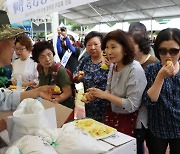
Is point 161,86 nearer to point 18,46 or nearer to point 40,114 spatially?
point 40,114

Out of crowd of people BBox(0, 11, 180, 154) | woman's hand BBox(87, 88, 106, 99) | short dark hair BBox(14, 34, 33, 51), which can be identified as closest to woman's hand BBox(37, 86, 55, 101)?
crowd of people BBox(0, 11, 180, 154)

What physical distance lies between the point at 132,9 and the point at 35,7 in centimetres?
1159

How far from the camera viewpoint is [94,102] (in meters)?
2.00

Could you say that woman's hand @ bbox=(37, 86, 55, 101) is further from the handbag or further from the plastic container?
the plastic container

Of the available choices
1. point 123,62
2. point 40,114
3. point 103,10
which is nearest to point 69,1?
point 123,62

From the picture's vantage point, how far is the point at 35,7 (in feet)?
8.75

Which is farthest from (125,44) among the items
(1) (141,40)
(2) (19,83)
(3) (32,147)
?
(2) (19,83)

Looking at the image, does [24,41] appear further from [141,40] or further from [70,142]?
[70,142]

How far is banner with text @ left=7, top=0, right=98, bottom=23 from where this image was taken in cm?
199

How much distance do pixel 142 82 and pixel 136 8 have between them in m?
12.4

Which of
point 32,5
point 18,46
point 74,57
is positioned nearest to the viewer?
point 32,5

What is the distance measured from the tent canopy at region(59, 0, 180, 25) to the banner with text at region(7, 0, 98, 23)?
289 inches

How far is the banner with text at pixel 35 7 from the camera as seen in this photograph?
6.53ft

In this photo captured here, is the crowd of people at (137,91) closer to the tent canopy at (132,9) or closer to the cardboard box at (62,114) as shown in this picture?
the cardboard box at (62,114)
